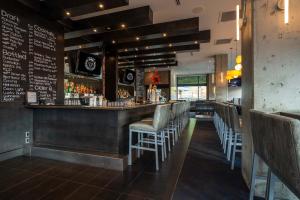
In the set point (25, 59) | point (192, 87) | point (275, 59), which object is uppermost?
point (192, 87)

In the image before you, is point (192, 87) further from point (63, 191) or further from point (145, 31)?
point (63, 191)

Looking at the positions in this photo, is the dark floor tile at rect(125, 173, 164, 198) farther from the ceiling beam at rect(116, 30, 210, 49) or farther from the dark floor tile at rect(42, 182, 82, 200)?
the ceiling beam at rect(116, 30, 210, 49)

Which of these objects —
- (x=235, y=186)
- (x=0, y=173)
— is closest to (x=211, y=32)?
(x=235, y=186)

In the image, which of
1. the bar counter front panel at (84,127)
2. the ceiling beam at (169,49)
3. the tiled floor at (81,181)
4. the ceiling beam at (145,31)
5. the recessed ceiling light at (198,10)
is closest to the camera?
the tiled floor at (81,181)

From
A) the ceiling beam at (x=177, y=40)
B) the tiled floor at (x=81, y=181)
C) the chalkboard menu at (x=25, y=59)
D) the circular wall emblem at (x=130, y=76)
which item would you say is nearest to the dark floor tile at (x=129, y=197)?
the tiled floor at (x=81, y=181)

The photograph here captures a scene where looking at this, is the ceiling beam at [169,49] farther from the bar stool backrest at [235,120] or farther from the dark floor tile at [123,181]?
the dark floor tile at [123,181]

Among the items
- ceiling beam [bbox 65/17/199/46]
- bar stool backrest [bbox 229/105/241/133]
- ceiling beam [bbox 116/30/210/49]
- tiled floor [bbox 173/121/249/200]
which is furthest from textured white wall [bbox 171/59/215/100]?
tiled floor [bbox 173/121/249/200]

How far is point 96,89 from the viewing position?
25.6 ft

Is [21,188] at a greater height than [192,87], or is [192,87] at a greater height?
[192,87]

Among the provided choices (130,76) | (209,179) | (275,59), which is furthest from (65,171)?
(130,76)

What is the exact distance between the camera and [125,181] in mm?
2418

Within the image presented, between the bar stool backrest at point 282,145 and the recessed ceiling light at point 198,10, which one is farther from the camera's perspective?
the recessed ceiling light at point 198,10

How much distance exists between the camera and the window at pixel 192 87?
16.4 meters

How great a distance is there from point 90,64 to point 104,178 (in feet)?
12.9
